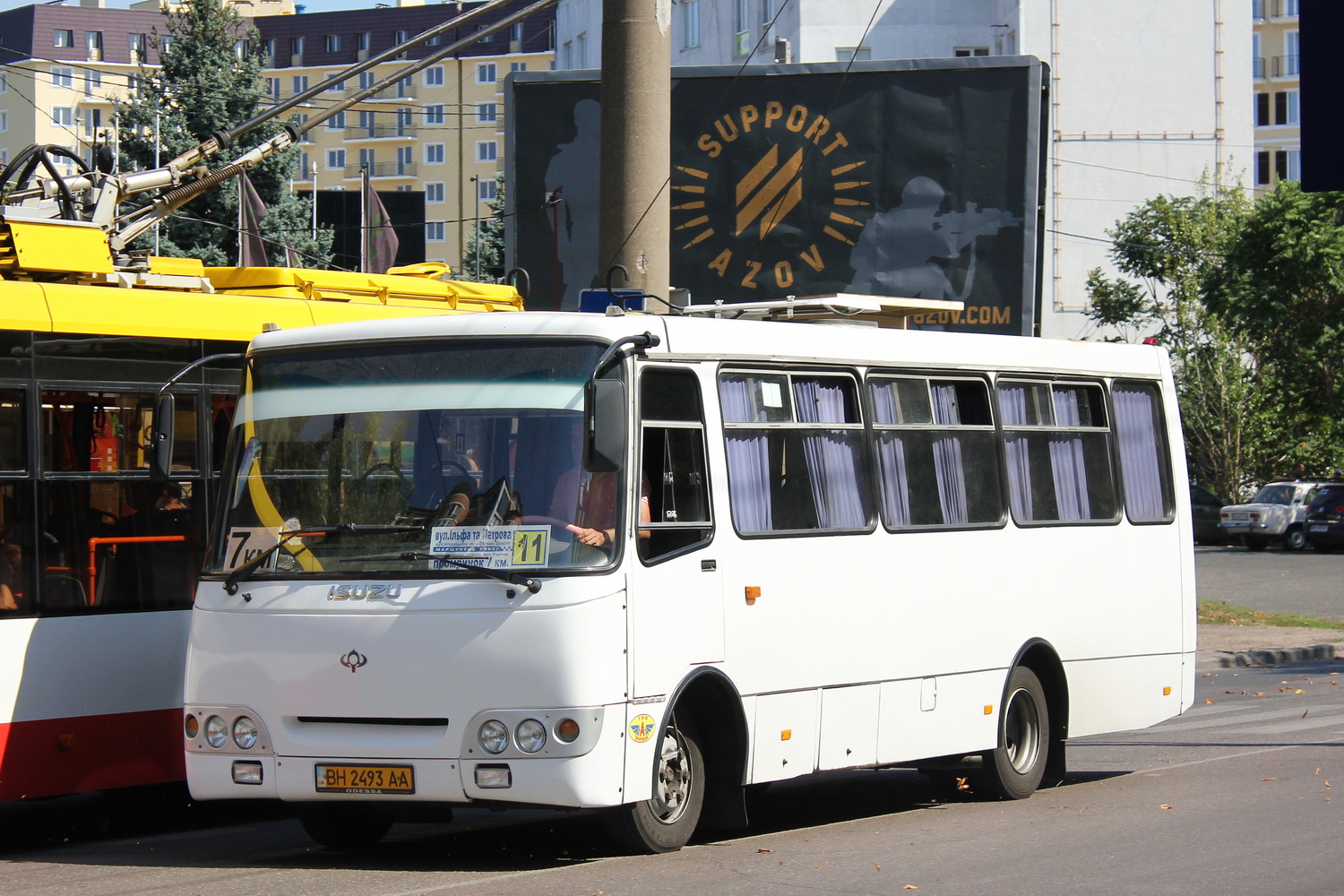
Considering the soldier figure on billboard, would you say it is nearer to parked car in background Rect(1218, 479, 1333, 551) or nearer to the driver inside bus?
the driver inside bus

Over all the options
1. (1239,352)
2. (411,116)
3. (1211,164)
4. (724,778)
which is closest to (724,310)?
(724,778)

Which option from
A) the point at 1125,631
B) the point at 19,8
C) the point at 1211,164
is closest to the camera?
the point at 1125,631

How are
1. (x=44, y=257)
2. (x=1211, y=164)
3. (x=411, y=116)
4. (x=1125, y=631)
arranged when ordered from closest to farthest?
(x=44, y=257)
(x=1125, y=631)
(x=1211, y=164)
(x=411, y=116)

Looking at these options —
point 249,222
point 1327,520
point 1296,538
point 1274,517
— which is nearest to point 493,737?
point 249,222

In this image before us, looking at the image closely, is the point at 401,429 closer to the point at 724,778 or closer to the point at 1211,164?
the point at 724,778

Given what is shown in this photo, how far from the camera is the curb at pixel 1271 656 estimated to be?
21.7 m

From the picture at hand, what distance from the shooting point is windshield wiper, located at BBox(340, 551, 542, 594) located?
7973mm

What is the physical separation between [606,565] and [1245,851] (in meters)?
3.43

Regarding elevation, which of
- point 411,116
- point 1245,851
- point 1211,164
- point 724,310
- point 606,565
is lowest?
point 1245,851

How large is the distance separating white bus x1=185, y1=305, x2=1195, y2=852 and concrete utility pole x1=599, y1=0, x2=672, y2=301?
2.92 meters

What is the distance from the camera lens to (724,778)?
28.9ft

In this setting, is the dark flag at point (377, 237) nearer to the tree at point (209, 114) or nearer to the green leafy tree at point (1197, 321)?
the tree at point (209, 114)

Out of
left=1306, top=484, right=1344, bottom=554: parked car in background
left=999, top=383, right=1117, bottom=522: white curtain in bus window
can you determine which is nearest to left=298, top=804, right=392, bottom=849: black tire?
left=999, top=383, right=1117, bottom=522: white curtain in bus window

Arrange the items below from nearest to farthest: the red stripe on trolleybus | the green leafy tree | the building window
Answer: the red stripe on trolleybus → the green leafy tree → the building window
